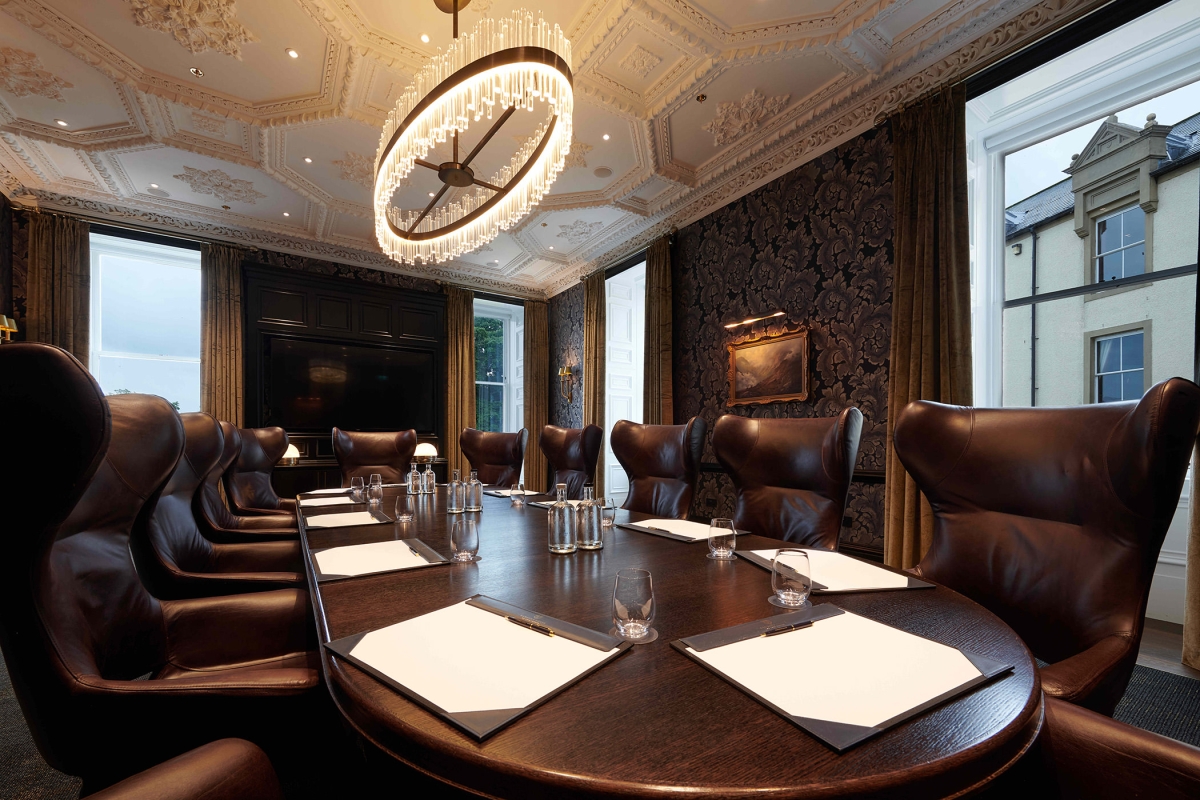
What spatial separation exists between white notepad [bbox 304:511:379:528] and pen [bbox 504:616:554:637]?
3.68ft

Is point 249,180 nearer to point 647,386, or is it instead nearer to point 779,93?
point 647,386

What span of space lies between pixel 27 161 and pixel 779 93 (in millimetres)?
6239

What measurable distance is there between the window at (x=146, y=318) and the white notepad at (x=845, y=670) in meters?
6.85

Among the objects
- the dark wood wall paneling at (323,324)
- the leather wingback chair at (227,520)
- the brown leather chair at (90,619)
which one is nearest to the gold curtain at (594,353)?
the dark wood wall paneling at (323,324)

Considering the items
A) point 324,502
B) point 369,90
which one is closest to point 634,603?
point 324,502

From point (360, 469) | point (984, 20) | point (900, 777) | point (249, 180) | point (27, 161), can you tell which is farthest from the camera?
point (249, 180)

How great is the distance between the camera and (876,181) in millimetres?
3459

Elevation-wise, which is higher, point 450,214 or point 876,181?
point 876,181

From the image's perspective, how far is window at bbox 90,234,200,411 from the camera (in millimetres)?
5664

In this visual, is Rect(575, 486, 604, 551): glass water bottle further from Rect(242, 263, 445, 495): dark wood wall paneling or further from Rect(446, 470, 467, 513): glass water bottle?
Rect(242, 263, 445, 495): dark wood wall paneling

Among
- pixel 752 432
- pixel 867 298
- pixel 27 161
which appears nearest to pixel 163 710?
pixel 752 432

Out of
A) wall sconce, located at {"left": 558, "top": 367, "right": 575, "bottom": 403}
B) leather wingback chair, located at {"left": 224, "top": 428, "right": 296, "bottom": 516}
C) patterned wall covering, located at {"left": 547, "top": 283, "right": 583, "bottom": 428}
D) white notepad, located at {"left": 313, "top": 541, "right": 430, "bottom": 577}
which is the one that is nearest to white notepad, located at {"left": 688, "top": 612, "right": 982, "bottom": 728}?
white notepad, located at {"left": 313, "top": 541, "right": 430, "bottom": 577}

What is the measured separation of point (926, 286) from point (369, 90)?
3.85 m

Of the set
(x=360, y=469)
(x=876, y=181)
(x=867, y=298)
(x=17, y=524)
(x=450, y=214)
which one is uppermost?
(x=876, y=181)
